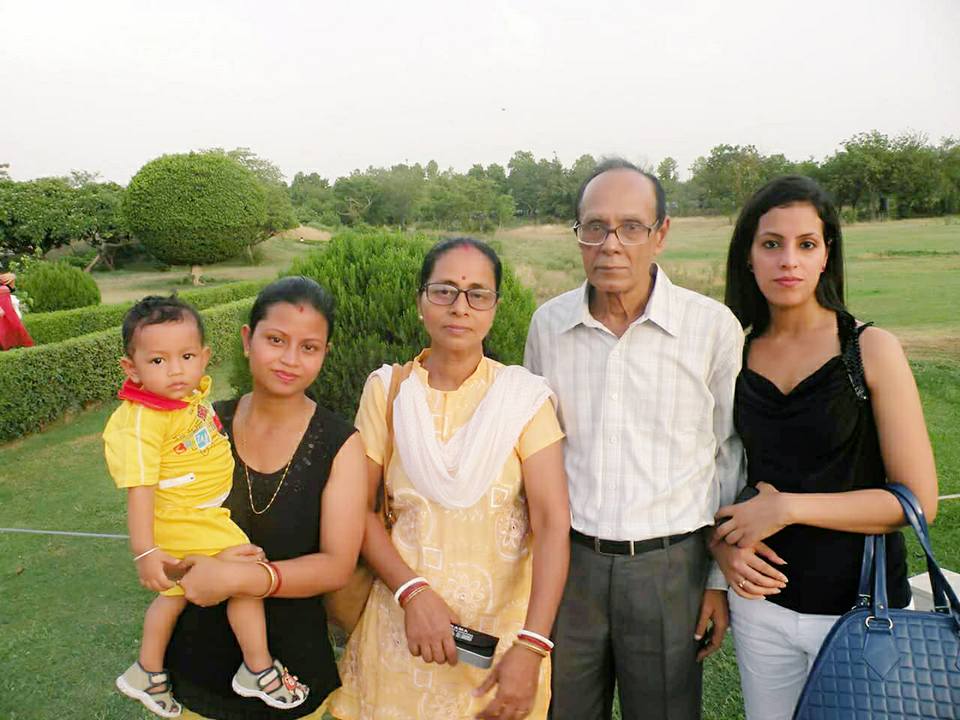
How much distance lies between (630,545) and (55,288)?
15679 mm

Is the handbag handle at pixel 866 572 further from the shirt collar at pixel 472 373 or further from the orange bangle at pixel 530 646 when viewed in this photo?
the shirt collar at pixel 472 373

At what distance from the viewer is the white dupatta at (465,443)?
183 centimetres

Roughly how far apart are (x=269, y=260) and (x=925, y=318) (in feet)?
86.7

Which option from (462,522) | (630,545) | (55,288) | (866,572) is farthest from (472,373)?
(55,288)

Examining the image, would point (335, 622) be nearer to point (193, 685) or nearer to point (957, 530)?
point (193, 685)

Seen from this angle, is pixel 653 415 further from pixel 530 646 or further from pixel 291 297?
pixel 291 297

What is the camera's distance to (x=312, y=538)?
1846 mm

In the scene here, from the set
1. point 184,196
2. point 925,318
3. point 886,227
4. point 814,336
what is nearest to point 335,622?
point 814,336

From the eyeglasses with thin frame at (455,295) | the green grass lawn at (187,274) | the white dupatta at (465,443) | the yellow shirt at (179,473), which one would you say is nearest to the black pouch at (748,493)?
the white dupatta at (465,443)

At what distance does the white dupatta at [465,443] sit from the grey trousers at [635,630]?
49 centimetres

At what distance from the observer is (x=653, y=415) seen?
205 centimetres

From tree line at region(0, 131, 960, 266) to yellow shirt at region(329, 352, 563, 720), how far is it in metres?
9.14

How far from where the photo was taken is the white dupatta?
1.83m

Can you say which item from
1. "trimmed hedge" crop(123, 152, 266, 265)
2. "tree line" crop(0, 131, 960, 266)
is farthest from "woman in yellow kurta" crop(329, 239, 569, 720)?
"trimmed hedge" crop(123, 152, 266, 265)
